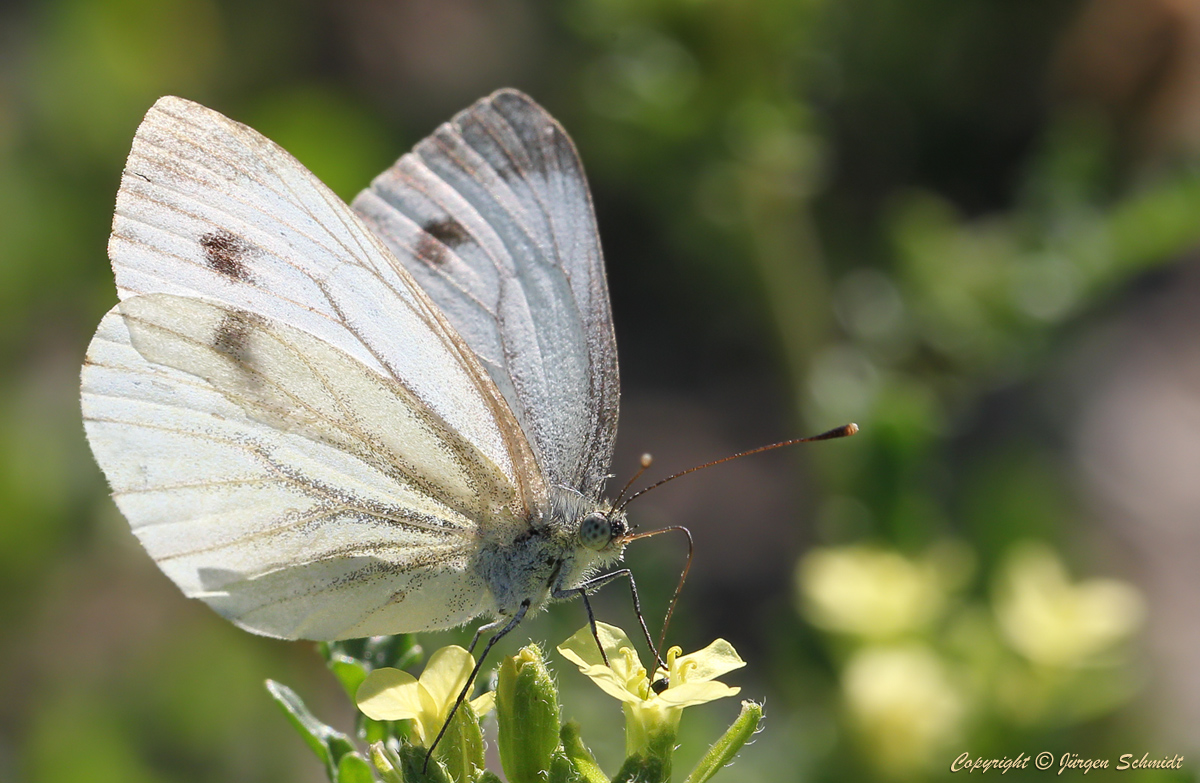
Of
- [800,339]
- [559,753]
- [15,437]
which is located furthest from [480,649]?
[15,437]

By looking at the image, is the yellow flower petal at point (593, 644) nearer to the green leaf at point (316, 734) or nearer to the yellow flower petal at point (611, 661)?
the yellow flower petal at point (611, 661)

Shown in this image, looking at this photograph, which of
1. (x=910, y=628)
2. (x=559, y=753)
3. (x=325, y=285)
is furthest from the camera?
(x=910, y=628)

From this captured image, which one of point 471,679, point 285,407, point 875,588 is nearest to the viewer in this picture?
point 471,679

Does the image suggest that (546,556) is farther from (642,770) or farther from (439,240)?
(439,240)

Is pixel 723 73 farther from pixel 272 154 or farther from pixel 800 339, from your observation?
pixel 272 154

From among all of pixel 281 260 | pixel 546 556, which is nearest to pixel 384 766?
pixel 546 556

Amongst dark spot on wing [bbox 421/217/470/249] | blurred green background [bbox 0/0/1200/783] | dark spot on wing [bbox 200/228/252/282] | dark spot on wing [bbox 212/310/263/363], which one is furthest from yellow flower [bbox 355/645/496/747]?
blurred green background [bbox 0/0/1200/783]

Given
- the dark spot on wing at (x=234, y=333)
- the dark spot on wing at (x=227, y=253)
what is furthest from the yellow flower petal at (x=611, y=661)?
the dark spot on wing at (x=227, y=253)
